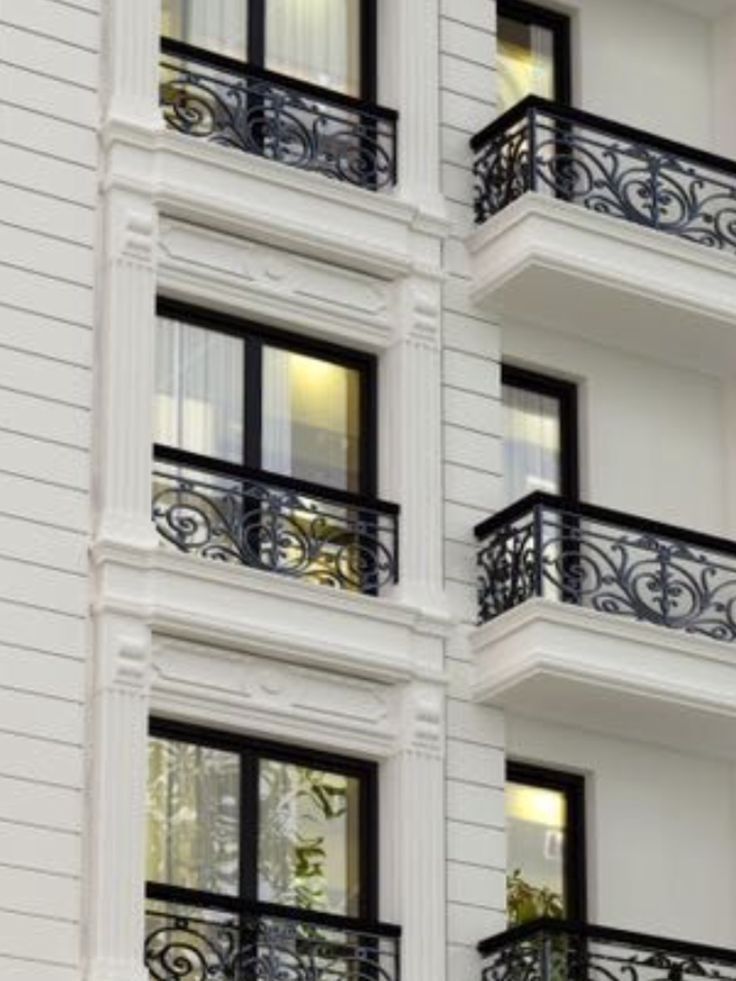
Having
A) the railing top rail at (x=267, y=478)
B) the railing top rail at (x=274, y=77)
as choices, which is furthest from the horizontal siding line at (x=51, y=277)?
the railing top rail at (x=274, y=77)

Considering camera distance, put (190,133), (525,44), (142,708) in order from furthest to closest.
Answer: (525,44)
(190,133)
(142,708)

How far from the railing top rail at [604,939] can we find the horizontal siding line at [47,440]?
4.21 meters

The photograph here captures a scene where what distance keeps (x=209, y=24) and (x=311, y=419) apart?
299cm

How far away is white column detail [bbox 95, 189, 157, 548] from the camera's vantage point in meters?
25.2

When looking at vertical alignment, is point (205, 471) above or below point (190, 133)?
below

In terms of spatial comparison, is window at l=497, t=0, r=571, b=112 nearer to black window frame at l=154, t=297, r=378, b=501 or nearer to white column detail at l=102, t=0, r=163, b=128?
black window frame at l=154, t=297, r=378, b=501

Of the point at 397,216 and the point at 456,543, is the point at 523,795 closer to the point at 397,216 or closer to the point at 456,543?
the point at 456,543

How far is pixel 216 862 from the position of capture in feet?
82.7

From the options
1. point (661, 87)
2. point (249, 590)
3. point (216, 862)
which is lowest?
point (216, 862)

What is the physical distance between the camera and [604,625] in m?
26.4

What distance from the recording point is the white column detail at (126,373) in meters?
25.2

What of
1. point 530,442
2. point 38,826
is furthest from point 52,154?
point 38,826

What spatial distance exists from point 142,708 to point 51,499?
148 centimetres

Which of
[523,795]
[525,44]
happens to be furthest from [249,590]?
[525,44]
